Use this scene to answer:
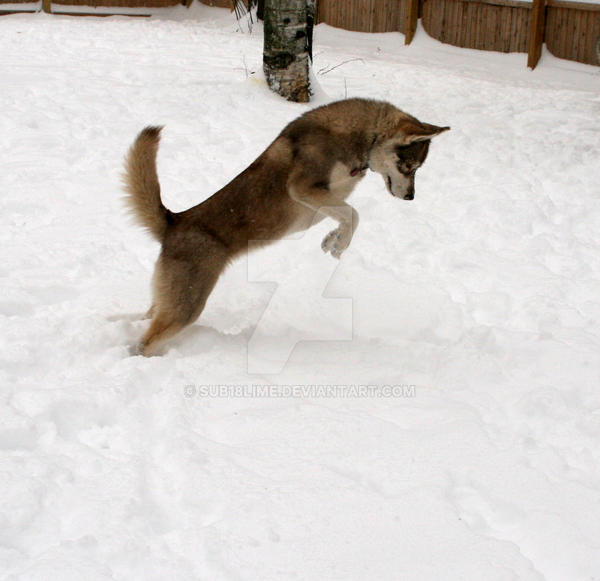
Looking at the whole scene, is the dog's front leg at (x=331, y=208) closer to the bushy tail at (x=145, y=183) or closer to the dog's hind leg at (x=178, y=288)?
the dog's hind leg at (x=178, y=288)

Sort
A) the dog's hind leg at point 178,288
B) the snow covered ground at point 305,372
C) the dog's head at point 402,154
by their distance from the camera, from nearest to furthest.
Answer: the snow covered ground at point 305,372, the dog's hind leg at point 178,288, the dog's head at point 402,154

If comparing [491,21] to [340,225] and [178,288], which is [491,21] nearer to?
[340,225]

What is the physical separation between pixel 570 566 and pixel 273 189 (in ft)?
8.70

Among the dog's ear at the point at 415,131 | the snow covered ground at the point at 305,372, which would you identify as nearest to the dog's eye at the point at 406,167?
the dog's ear at the point at 415,131

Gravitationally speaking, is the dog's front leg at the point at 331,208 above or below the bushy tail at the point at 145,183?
below

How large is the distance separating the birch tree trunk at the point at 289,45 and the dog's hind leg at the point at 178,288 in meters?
4.94

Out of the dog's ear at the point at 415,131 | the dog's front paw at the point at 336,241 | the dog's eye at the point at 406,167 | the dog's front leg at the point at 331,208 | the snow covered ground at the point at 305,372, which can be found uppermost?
the dog's ear at the point at 415,131

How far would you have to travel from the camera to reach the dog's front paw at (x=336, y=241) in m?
4.46

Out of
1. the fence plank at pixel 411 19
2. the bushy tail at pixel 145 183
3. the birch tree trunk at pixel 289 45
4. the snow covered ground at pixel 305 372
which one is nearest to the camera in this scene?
the snow covered ground at pixel 305 372

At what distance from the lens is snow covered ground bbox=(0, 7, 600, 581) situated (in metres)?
2.54

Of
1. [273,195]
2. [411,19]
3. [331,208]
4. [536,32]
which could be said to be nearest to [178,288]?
[273,195]

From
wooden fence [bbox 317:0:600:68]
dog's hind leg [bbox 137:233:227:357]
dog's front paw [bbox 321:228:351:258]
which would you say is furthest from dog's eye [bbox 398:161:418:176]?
wooden fence [bbox 317:0:600:68]

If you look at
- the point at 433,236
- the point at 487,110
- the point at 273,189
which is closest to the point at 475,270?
the point at 433,236

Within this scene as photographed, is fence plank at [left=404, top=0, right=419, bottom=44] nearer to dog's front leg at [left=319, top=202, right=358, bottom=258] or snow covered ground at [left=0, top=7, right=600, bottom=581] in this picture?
snow covered ground at [left=0, top=7, right=600, bottom=581]
